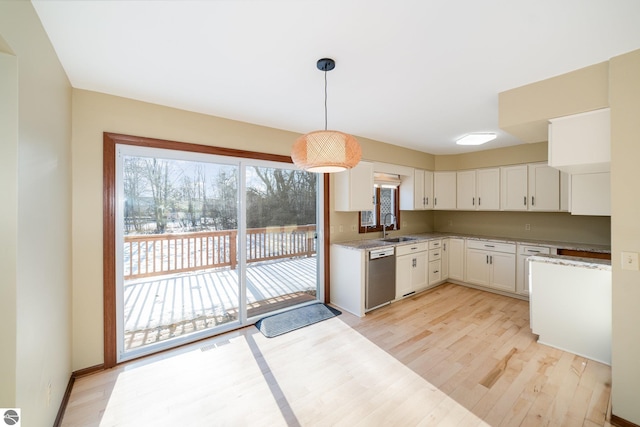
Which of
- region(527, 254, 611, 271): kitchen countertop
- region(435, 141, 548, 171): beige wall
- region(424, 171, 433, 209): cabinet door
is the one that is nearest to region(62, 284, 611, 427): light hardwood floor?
region(527, 254, 611, 271): kitchen countertop

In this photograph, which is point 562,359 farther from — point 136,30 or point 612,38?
point 136,30

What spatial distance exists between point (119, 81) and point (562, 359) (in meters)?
4.85

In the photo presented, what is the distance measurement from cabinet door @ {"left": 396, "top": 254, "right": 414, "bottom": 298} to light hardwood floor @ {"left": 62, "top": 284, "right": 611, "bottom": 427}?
86 centimetres

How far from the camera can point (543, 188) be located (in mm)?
4023

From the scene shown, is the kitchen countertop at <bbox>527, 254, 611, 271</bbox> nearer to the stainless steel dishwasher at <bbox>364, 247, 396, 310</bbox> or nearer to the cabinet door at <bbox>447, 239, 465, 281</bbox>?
the stainless steel dishwasher at <bbox>364, 247, 396, 310</bbox>

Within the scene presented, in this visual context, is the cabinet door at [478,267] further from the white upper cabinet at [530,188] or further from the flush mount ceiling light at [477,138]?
the flush mount ceiling light at [477,138]

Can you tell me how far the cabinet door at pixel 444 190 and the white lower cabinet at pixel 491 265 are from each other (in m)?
0.91

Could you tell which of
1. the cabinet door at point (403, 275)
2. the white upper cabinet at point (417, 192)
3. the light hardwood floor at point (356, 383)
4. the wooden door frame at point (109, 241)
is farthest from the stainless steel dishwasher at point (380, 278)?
the wooden door frame at point (109, 241)

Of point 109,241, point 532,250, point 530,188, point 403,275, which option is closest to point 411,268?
point 403,275

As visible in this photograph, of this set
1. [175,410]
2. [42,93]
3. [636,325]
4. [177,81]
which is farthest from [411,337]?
[42,93]

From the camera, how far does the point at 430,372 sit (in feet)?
7.42

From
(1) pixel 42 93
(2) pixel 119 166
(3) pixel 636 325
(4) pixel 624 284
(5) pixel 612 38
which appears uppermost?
(5) pixel 612 38

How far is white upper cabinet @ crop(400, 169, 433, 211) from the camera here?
4.85 meters

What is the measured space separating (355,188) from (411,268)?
1623mm
